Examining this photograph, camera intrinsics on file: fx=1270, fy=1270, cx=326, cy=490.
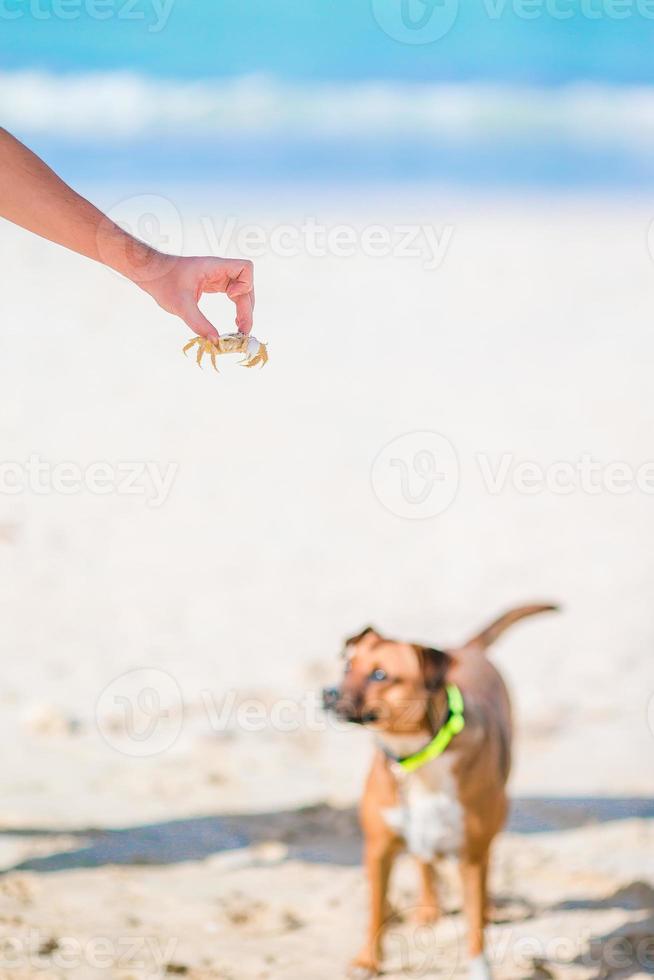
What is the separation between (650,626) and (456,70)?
1064cm

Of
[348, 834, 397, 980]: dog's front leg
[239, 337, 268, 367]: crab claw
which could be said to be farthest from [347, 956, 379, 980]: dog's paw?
[239, 337, 268, 367]: crab claw

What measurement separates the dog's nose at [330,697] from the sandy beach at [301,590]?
34.8 inches

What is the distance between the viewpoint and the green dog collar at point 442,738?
338cm

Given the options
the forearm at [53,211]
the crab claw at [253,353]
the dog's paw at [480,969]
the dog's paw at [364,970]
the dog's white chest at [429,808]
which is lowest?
the dog's paw at [364,970]

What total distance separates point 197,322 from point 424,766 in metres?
1.44

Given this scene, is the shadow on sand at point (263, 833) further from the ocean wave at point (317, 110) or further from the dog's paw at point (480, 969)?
the ocean wave at point (317, 110)

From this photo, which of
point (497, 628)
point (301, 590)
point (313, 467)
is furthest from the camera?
point (313, 467)

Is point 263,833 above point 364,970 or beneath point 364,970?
above

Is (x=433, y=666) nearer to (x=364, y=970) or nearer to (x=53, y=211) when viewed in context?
(x=364, y=970)

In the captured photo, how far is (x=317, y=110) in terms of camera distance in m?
14.9

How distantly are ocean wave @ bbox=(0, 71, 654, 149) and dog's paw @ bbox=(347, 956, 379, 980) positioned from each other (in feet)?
40.0

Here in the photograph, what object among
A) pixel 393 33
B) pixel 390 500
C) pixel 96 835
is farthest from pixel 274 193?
pixel 96 835

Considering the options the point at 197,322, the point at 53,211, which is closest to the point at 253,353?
the point at 197,322

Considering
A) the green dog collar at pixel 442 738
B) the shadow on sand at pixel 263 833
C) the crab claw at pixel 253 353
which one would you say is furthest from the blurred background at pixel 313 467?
the crab claw at pixel 253 353
